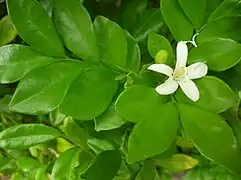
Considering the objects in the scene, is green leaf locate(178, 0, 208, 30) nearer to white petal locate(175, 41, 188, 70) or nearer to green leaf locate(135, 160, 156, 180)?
white petal locate(175, 41, 188, 70)

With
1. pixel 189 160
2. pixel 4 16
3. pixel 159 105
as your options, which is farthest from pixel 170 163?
pixel 4 16

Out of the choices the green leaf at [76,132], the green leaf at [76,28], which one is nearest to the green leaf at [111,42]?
the green leaf at [76,28]

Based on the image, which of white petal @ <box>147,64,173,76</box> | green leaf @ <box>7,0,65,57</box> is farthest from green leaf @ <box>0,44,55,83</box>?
white petal @ <box>147,64,173,76</box>

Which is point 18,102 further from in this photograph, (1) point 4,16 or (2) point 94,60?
(1) point 4,16

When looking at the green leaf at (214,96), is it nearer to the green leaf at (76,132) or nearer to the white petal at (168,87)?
the white petal at (168,87)

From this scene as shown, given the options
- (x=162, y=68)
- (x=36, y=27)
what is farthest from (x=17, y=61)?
(x=162, y=68)

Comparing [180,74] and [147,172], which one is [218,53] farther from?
[147,172]
